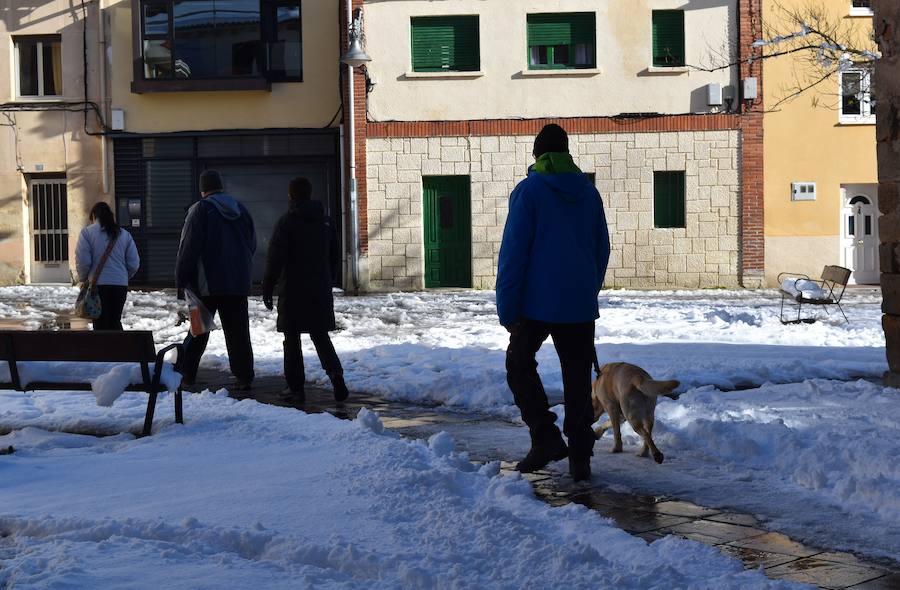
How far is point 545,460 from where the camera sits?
6445 millimetres

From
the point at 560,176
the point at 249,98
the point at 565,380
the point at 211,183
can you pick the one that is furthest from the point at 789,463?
the point at 249,98

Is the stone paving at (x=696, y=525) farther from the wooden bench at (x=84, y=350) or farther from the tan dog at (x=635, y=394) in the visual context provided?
the wooden bench at (x=84, y=350)

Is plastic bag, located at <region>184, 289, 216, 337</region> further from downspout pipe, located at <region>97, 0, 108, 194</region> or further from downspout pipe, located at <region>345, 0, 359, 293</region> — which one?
downspout pipe, located at <region>97, 0, 108, 194</region>

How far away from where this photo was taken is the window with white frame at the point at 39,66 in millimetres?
26172

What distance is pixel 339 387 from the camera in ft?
31.7

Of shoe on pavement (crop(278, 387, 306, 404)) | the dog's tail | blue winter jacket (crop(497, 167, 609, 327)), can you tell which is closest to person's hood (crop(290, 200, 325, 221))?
shoe on pavement (crop(278, 387, 306, 404))

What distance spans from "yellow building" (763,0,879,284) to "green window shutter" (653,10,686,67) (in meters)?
1.68

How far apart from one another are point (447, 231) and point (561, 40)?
4.39 m

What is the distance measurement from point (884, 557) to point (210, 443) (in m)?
4.02

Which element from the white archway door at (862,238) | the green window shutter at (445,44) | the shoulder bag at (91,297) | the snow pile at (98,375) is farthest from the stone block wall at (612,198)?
the snow pile at (98,375)

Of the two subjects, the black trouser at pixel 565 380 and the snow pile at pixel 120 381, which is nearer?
the black trouser at pixel 565 380

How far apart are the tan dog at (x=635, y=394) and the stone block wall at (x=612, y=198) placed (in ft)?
56.1

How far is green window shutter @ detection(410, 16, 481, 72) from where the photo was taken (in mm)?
24344

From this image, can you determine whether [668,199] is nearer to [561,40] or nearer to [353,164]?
[561,40]
